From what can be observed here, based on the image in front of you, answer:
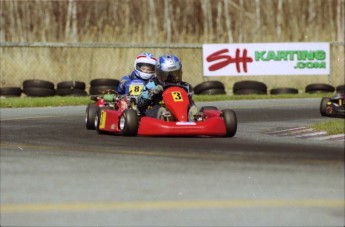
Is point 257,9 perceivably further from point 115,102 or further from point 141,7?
point 115,102

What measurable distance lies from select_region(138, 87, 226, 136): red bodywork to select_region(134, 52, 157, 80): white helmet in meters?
0.61

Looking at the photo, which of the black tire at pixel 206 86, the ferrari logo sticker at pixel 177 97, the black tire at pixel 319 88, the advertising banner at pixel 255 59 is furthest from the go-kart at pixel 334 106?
the advertising banner at pixel 255 59

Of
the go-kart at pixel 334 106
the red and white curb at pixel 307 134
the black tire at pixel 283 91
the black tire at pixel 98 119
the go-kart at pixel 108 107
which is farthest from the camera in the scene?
the black tire at pixel 283 91

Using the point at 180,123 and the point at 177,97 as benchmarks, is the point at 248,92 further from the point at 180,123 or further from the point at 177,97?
the point at 180,123

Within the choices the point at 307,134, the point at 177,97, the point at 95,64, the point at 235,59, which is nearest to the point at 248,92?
the point at 235,59

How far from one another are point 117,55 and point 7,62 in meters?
4.64

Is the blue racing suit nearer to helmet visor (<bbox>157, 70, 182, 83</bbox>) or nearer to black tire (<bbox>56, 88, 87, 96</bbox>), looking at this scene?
helmet visor (<bbox>157, 70, 182, 83</bbox>)

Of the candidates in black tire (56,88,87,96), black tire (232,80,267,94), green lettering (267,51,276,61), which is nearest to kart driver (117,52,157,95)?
black tire (56,88,87,96)

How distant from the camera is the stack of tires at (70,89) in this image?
3153 centimetres

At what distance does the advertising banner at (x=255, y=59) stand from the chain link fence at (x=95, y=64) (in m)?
1.41

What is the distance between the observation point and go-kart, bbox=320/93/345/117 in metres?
22.1

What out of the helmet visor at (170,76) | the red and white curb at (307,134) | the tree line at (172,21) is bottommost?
the red and white curb at (307,134)

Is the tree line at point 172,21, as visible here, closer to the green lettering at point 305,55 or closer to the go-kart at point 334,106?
the green lettering at point 305,55

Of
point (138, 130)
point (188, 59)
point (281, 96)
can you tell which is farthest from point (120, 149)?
point (188, 59)
